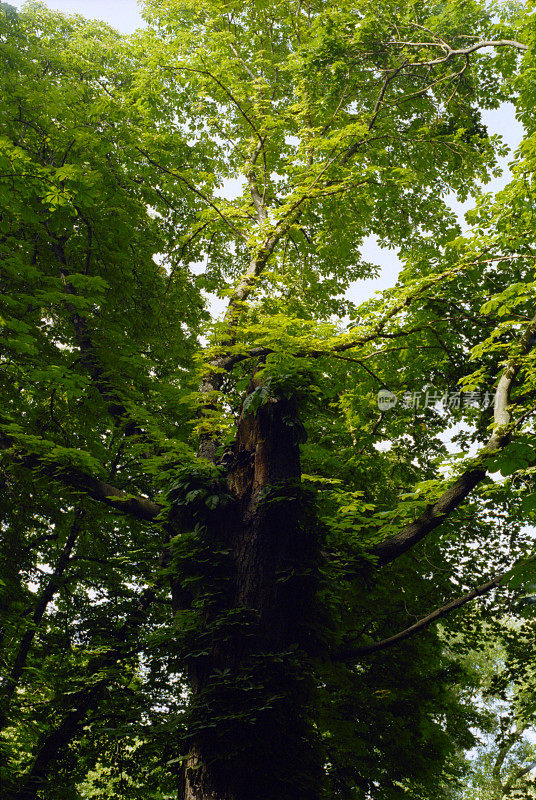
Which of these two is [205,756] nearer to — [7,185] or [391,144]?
[7,185]

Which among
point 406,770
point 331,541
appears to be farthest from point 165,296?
point 406,770

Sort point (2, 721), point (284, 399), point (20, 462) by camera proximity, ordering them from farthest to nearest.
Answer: point (2, 721), point (20, 462), point (284, 399)

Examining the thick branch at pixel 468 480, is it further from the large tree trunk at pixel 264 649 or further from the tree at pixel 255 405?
the large tree trunk at pixel 264 649

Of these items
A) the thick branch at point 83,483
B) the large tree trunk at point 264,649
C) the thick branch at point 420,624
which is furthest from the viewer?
the thick branch at point 83,483

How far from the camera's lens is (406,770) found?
7.34m

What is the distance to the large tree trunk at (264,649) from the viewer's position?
145 inches

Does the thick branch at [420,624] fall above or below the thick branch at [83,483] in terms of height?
below

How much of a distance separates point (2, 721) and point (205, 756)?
4.33 m

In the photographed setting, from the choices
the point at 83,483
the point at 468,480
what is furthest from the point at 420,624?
the point at 83,483

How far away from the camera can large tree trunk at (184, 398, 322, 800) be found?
A: 145 inches

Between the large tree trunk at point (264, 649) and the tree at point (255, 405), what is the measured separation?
0.02 meters

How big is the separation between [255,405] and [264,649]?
2267 mm

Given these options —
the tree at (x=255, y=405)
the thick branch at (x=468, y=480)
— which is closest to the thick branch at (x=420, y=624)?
the tree at (x=255, y=405)

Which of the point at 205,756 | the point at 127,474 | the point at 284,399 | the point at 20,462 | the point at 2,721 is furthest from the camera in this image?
the point at 127,474
